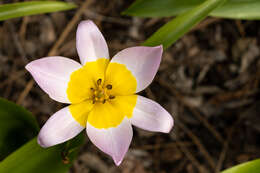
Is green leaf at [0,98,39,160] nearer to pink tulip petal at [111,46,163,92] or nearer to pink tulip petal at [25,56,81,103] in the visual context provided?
pink tulip petal at [25,56,81,103]

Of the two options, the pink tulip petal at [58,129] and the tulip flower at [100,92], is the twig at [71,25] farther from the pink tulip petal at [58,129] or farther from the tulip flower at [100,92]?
the pink tulip petal at [58,129]

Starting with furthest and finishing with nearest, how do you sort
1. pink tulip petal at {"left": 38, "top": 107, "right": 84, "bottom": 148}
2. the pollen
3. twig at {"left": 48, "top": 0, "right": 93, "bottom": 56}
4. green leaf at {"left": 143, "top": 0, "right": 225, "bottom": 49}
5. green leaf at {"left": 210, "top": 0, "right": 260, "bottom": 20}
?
1. twig at {"left": 48, "top": 0, "right": 93, "bottom": 56}
2. green leaf at {"left": 210, "top": 0, "right": 260, "bottom": 20}
3. the pollen
4. green leaf at {"left": 143, "top": 0, "right": 225, "bottom": 49}
5. pink tulip petal at {"left": 38, "top": 107, "right": 84, "bottom": 148}

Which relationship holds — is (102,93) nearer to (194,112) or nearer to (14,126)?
(14,126)

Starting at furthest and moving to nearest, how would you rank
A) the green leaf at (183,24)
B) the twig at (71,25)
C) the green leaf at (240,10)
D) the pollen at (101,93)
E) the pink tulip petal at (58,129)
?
the twig at (71,25)
the green leaf at (240,10)
the pollen at (101,93)
the green leaf at (183,24)
the pink tulip petal at (58,129)

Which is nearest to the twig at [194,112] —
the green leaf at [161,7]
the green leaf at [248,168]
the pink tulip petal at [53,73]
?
the green leaf at [161,7]

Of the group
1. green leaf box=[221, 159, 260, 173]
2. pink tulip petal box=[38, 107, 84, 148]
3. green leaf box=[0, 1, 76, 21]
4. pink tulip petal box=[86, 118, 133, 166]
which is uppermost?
green leaf box=[0, 1, 76, 21]

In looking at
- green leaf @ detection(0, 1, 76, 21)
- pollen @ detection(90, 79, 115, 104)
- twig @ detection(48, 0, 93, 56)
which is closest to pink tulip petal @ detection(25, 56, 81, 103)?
pollen @ detection(90, 79, 115, 104)
